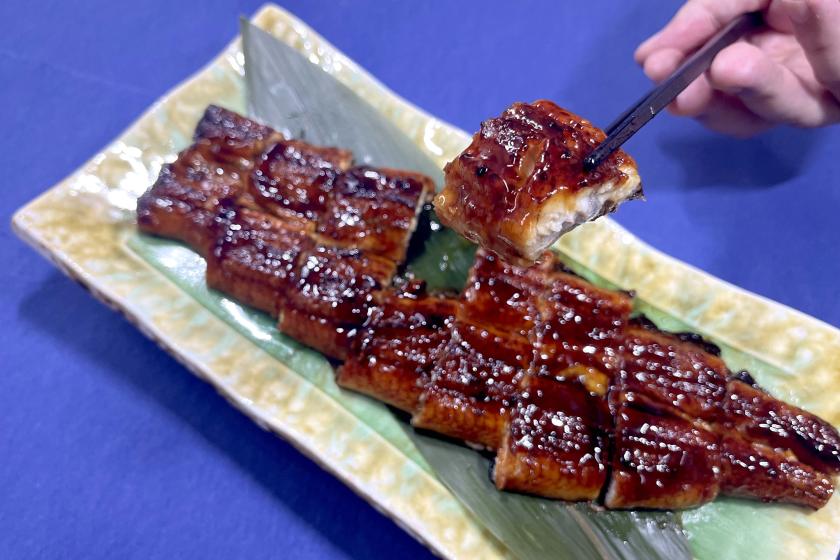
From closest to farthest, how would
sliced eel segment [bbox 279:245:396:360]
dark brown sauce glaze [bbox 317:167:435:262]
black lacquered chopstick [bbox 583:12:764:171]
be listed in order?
black lacquered chopstick [bbox 583:12:764:171] → sliced eel segment [bbox 279:245:396:360] → dark brown sauce glaze [bbox 317:167:435:262]

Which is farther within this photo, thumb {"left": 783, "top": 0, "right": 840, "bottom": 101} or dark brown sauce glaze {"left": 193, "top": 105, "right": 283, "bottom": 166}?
dark brown sauce glaze {"left": 193, "top": 105, "right": 283, "bottom": 166}

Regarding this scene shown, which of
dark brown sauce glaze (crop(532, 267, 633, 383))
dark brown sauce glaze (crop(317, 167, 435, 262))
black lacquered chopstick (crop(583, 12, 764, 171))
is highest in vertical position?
black lacquered chopstick (crop(583, 12, 764, 171))

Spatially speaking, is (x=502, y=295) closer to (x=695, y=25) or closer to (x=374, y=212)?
(x=374, y=212)

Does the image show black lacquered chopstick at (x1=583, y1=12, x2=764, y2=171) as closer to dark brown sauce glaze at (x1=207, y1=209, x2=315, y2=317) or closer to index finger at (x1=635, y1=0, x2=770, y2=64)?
index finger at (x1=635, y1=0, x2=770, y2=64)

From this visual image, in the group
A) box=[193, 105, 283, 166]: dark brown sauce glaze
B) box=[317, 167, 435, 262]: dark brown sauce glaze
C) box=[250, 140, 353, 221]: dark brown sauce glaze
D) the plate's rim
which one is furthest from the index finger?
the plate's rim

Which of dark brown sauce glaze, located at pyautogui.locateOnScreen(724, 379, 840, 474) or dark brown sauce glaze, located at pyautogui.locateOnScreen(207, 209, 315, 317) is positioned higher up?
dark brown sauce glaze, located at pyautogui.locateOnScreen(724, 379, 840, 474)

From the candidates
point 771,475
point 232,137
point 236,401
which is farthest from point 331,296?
point 771,475

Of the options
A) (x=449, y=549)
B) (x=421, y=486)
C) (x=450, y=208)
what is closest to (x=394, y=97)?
(x=450, y=208)
